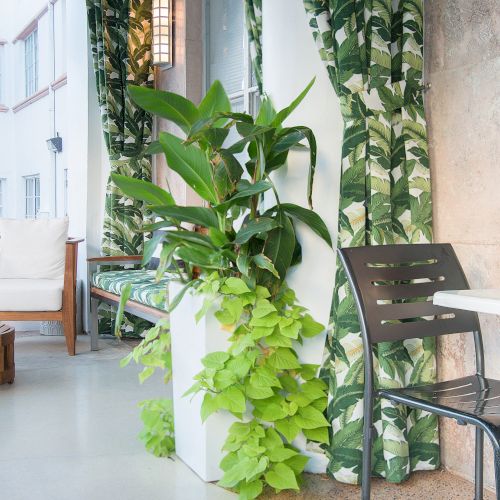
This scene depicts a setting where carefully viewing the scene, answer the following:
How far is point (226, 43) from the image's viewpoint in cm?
486

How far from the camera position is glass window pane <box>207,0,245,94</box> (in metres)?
4.71

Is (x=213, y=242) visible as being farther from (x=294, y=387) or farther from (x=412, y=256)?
(x=412, y=256)

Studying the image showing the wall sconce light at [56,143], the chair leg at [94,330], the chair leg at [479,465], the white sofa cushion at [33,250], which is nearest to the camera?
the chair leg at [479,465]

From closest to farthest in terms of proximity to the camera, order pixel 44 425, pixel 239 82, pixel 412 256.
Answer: pixel 412 256, pixel 44 425, pixel 239 82

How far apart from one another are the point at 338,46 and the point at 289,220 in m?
0.61

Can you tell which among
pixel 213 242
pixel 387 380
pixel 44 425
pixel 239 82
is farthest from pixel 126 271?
pixel 387 380

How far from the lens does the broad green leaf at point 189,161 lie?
8.02 ft

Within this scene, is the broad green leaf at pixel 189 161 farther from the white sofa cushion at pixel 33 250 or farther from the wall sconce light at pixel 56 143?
the wall sconce light at pixel 56 143

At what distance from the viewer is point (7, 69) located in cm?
926

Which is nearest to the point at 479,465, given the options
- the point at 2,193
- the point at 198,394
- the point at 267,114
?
the point at 198,394

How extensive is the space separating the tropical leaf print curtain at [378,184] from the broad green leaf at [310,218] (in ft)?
0.20

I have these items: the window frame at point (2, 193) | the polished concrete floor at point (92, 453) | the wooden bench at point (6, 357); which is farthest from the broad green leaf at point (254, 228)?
the window frame at point (2, 193)

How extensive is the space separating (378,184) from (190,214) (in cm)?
65

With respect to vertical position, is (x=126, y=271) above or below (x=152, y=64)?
below
